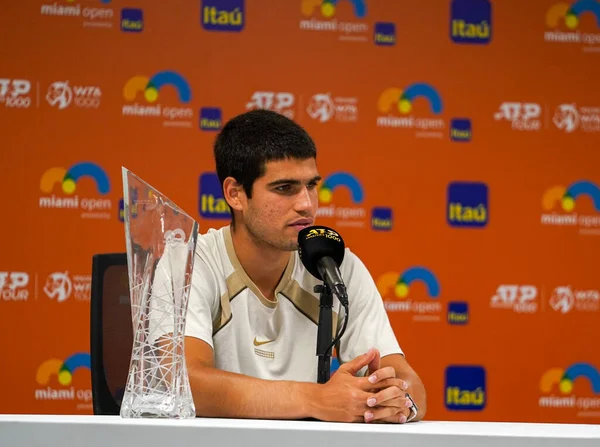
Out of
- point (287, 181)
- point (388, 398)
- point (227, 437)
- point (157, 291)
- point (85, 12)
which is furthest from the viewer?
point (85, 12)

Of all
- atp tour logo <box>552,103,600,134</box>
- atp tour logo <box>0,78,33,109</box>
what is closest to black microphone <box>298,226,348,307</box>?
atp tour logo <box>0,78,33,109</box>

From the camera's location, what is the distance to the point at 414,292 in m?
3.86

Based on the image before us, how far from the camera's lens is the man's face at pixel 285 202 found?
193 cm

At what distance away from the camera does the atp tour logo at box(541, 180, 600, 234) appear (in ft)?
13.0

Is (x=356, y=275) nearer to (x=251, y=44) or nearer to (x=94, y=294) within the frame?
(x=94, y=294)

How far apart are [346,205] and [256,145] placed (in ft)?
6.28

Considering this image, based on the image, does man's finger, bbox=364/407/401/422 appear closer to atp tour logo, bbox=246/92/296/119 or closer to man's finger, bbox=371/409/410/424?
man's finger, bbox=371/409/410/424

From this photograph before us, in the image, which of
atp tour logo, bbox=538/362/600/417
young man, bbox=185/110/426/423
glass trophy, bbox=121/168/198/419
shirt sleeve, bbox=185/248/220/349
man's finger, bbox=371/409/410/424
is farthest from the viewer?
atp tour logo, bbox=538/362/600/417

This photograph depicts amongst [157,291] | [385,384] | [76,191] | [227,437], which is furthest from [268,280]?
[76,191]

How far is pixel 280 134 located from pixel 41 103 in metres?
2.17

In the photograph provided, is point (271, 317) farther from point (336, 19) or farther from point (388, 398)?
point (336, 19)

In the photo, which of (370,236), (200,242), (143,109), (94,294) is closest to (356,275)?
(200,242)

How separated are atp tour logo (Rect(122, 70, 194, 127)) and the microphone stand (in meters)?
2.43

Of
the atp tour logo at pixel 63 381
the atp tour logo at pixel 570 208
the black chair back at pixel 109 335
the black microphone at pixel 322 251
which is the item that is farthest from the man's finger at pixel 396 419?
the atp tour logo at pixel 570 208
